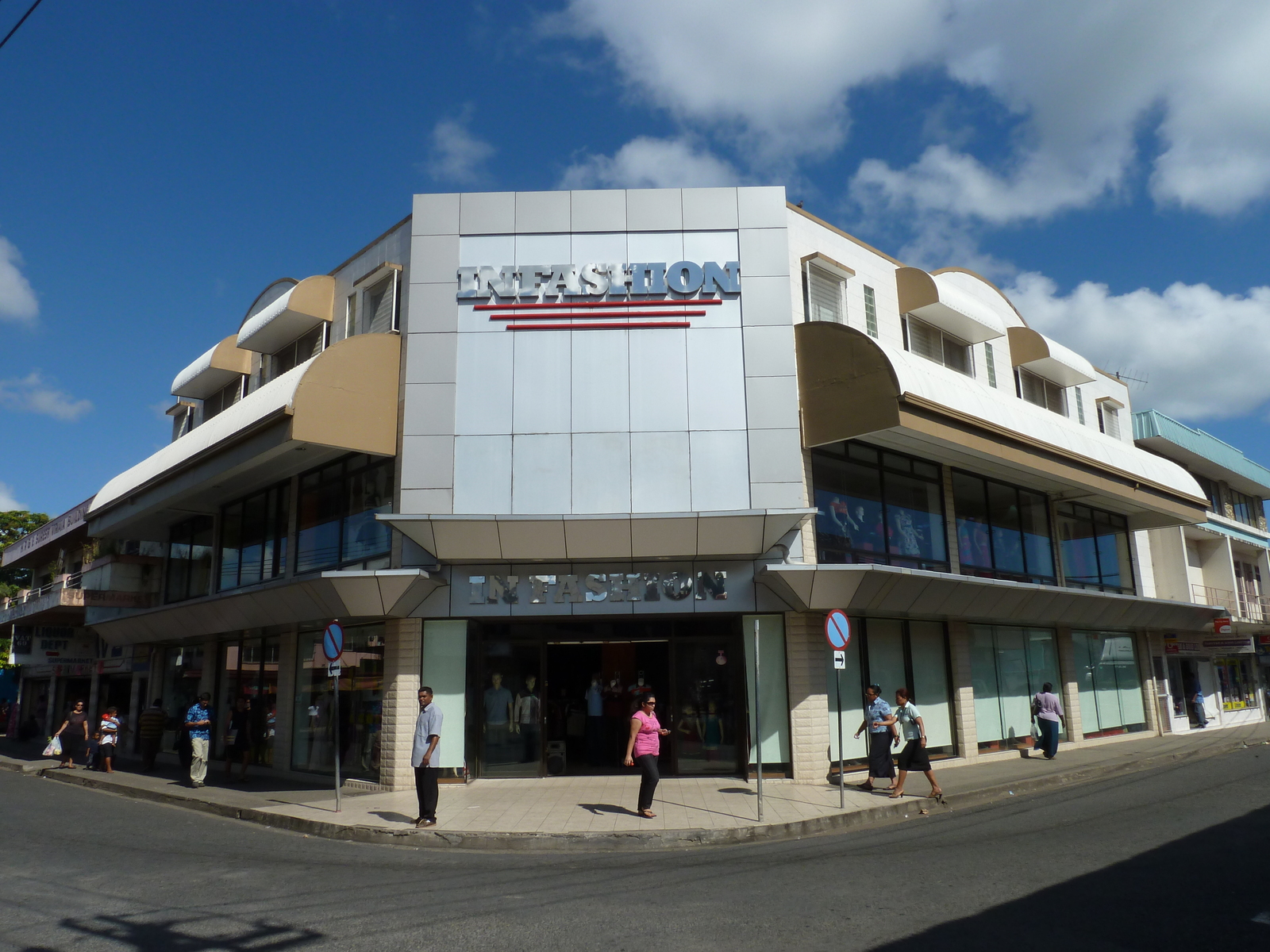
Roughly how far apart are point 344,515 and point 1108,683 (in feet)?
66.7

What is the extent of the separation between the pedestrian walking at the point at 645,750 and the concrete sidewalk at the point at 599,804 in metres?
0.25

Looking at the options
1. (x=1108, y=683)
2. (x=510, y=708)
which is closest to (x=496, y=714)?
(x=510, y=708)

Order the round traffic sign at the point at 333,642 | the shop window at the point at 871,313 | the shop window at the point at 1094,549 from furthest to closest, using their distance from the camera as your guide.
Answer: the shop window at the point at 1094,549 < the shop window at the point at 871,313 < the round traffic sign at the point at 333,642

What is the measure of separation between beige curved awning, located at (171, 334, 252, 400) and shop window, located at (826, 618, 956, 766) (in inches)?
609

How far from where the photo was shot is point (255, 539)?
68.5ft

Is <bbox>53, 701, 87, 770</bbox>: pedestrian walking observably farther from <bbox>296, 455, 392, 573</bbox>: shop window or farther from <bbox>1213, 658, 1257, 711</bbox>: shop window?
<bbox>1213, 658, 1257, 711</bbox>: shop window

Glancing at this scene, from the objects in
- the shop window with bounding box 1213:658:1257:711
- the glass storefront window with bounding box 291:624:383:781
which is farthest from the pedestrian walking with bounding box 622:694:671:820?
the shop window with bounding box 1213:658:1257:711

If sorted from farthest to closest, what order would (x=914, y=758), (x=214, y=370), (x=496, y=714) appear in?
(x=214, y=370) < (x=496, y=714) < (x=914, y=758)

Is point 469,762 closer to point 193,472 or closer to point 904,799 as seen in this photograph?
point 904,799

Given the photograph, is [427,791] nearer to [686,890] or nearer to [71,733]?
[686,890]

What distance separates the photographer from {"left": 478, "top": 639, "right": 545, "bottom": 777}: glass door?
1605 centimetres

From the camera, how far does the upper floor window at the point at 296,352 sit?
782 inches

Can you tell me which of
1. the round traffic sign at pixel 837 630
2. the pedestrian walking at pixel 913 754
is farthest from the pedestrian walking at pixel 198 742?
the pedestrian walking at pixel 913 754

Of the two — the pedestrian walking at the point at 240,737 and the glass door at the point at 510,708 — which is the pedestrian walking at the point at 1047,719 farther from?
the pedestrian walking at the point at 240,737
